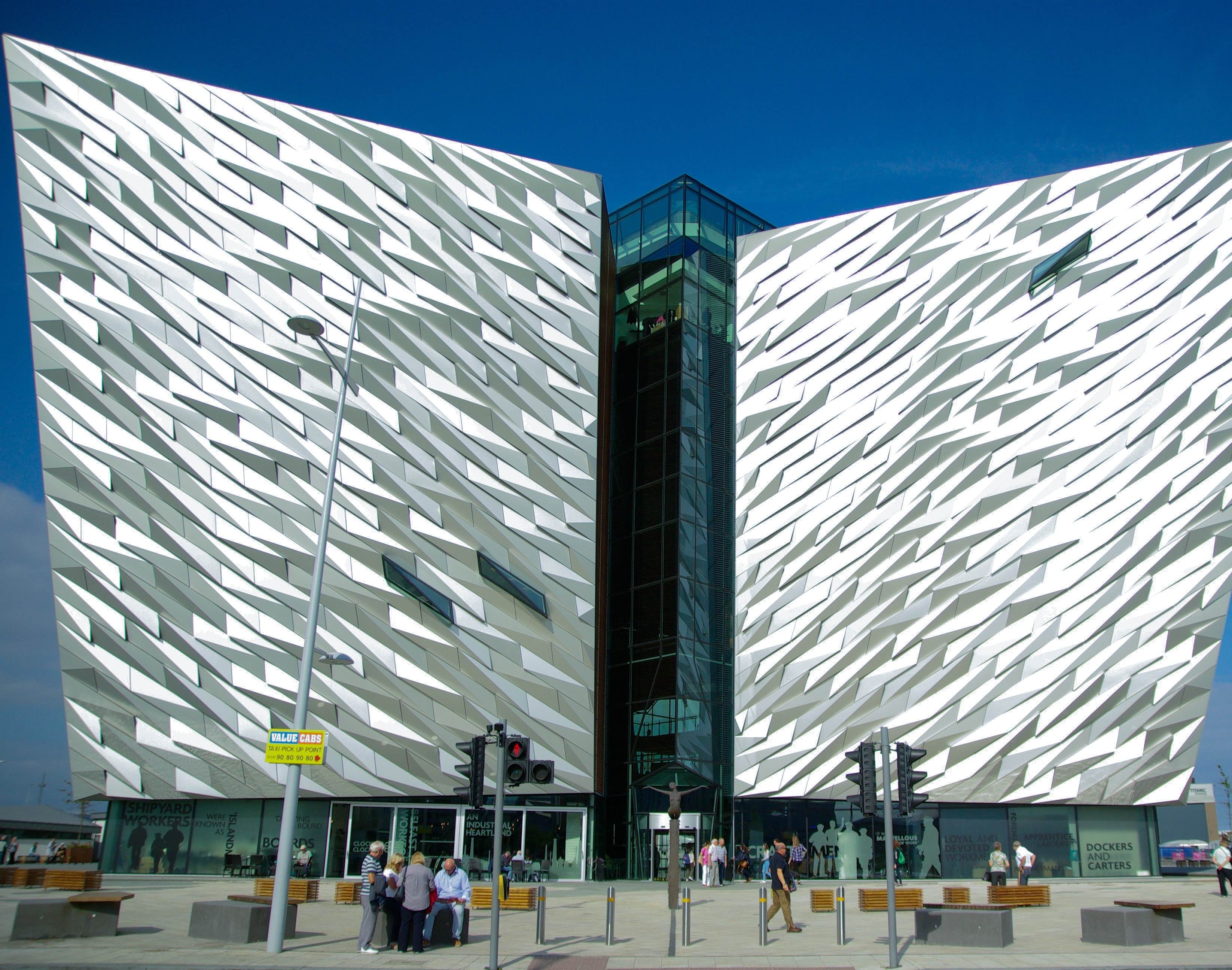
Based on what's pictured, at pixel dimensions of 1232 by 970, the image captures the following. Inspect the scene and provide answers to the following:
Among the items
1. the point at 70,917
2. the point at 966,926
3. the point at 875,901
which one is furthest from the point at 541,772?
the point at 875,901

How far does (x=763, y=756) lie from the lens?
106 ft

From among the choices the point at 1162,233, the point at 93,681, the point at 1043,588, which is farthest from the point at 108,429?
the point at 1162,233

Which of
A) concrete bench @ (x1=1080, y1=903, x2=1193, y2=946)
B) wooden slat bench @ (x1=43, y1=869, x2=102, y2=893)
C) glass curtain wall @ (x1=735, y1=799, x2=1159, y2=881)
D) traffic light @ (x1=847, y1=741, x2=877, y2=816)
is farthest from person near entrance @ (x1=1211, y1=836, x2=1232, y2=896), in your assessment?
wooden slat bench @ (x1=43, y1=869, x2=102, y2=893)

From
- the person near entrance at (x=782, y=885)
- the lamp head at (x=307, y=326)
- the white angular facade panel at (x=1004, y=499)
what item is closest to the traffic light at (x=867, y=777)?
the person near entrance at (x=782, y=885)

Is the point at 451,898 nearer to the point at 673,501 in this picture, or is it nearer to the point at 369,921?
the point at 369,921

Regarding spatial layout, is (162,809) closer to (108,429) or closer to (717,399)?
(108,429)

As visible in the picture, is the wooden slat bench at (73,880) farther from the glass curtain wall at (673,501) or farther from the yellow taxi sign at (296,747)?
the glass curtain wall at (673,501)

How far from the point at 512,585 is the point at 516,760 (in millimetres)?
18811

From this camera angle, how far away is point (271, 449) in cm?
2917

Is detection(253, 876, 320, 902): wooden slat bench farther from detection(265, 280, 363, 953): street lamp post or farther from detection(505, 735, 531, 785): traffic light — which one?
detection(505, 735, 531, 785): traffic light

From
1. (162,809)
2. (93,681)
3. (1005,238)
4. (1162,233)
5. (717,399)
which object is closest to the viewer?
(93,681)

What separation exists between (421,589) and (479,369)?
7.73m

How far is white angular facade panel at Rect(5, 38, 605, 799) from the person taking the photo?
27.9 metres

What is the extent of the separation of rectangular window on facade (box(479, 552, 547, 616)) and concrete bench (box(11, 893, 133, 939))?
16.9 metres
